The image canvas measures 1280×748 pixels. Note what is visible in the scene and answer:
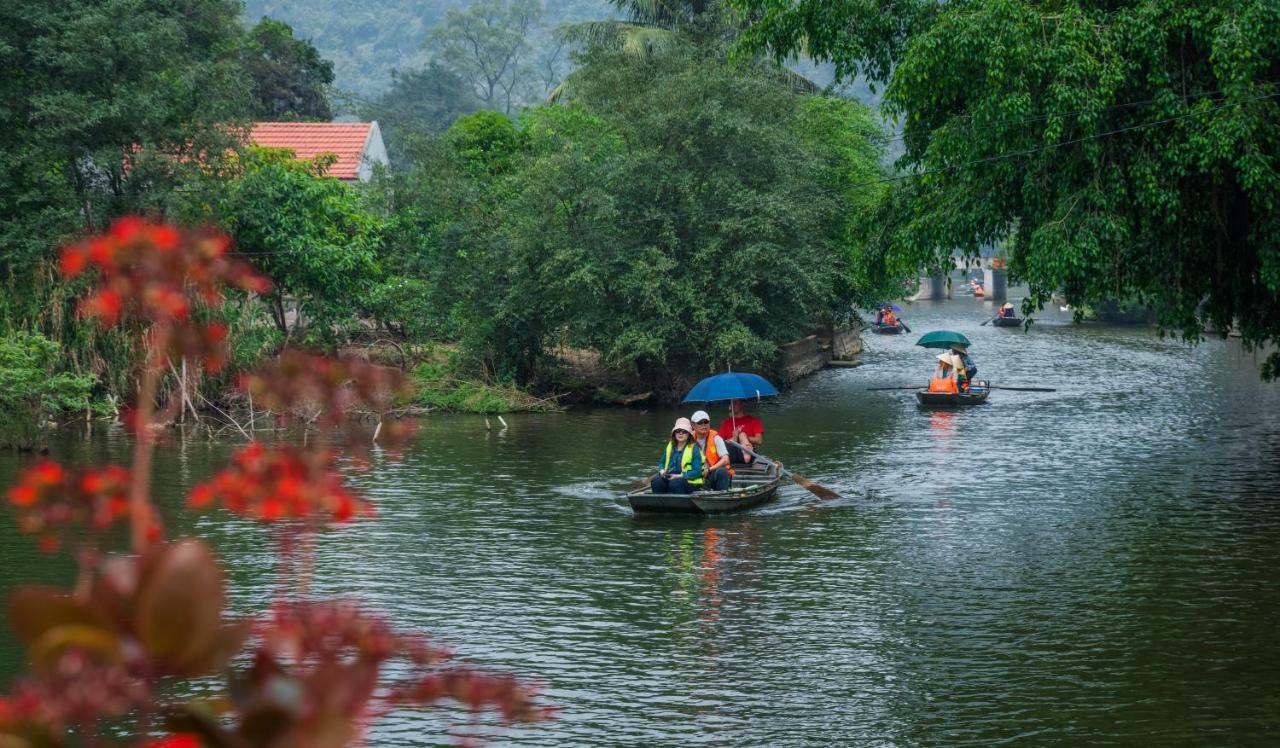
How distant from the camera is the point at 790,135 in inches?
1613

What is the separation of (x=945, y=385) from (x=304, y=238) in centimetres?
1677

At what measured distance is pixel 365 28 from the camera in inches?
7372

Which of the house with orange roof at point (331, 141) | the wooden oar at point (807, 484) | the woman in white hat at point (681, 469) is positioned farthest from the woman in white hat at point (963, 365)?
the house with orange roof at point (331, 141)

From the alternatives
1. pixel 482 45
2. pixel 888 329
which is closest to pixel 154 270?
pixel 888 329

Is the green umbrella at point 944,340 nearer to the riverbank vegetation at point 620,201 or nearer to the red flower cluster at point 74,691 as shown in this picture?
the riverbank vegetation at point 620,201

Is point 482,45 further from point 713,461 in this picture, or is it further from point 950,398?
point 713,461

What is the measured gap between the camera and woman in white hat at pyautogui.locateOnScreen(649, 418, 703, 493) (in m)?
22.4

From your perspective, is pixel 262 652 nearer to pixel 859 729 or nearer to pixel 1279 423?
pixel 859 729

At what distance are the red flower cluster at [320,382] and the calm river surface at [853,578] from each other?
365 inches

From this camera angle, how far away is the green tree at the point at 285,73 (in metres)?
60.3

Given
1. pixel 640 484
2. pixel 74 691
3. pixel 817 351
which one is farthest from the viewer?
pixel 817 351

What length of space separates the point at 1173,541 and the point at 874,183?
28098mm

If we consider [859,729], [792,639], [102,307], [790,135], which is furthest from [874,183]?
[102,307]

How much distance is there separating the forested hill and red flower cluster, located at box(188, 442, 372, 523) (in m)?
179
